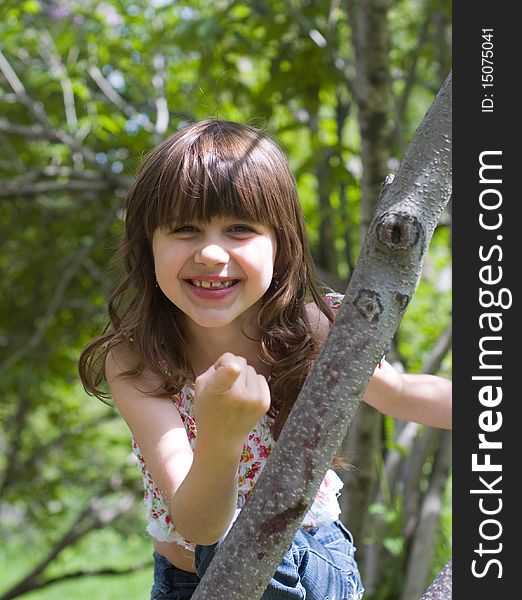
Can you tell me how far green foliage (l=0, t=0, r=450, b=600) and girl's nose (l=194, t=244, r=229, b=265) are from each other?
1.37 meters

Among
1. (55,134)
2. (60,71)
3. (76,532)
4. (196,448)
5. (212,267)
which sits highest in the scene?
(60,71)

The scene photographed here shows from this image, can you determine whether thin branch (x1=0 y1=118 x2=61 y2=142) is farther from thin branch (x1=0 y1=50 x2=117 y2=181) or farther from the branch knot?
the branch knot

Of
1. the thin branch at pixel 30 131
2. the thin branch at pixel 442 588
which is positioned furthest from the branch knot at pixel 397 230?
the thin branch at pixel 30 131

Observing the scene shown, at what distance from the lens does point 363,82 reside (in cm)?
252

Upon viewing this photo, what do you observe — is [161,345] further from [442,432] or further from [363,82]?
[442,432]

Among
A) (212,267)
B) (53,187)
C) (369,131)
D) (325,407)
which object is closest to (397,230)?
(325,407)

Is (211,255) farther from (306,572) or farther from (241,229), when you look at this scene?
(306,572)

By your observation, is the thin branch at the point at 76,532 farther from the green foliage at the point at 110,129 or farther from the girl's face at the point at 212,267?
the girl's face at the point at 212,267

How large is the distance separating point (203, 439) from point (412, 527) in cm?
218

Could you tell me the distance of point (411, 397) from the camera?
5.14 feet

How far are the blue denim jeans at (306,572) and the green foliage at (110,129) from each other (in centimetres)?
140

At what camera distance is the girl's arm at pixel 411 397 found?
1.56 m

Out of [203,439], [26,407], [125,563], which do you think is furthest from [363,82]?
[125,563]

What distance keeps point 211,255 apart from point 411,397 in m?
0.47
